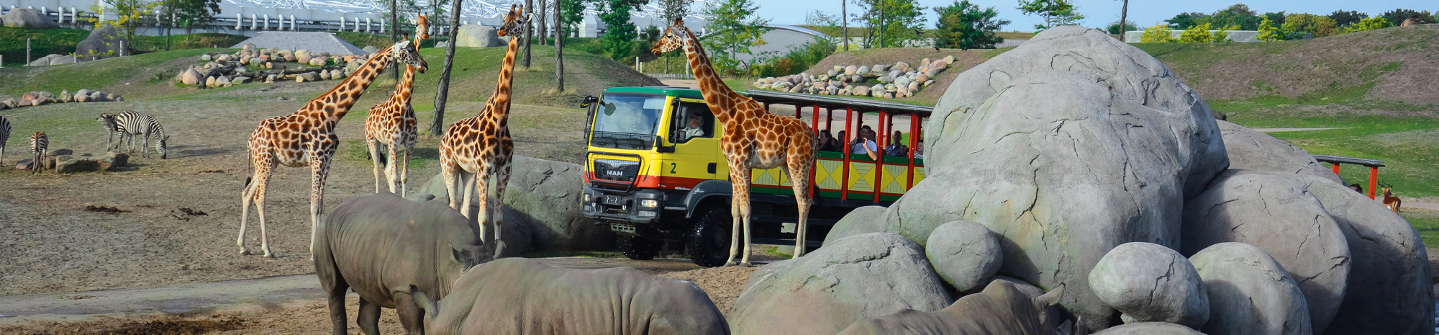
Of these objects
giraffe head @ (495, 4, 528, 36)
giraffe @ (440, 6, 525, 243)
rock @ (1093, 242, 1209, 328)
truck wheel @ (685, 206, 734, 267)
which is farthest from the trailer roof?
rock @ (1093, 242, 1209, 328)

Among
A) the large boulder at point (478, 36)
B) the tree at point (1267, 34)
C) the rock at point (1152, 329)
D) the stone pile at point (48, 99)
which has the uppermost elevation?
the tree at point (1267, 34)

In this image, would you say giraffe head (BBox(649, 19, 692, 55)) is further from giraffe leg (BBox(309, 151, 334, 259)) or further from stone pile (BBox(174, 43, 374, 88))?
stone pile (BBox(174, 43, 374, 88))

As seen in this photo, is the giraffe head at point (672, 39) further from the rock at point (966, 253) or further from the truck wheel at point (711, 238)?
the rock at point (966, 253)

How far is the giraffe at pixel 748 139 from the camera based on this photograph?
11336 millimetres

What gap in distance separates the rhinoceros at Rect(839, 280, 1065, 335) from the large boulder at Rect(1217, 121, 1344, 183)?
6231mm

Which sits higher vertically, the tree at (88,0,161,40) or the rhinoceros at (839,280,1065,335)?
the tree at (88,0,161,40)

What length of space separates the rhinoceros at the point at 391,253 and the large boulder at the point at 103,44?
49524mm

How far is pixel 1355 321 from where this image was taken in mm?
9086

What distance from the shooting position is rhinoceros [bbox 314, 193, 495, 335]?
20.4ft

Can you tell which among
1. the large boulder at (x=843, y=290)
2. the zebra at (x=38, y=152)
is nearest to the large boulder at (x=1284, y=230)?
the large boulder at (x=843, y=290)

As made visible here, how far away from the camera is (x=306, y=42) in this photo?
5362cm

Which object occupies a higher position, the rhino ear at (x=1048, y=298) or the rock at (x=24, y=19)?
the rock at (x=24, y=19)

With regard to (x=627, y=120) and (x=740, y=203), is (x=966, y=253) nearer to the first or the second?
(x=740, y=203)

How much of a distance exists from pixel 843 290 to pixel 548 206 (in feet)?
24.6
